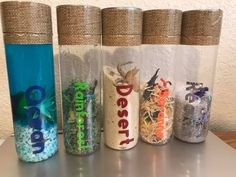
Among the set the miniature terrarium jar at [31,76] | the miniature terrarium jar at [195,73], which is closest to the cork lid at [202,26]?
the miniature terrarium jar at [195,73]

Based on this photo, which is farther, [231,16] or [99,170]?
[231,16]

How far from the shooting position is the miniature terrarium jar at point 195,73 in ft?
1.39

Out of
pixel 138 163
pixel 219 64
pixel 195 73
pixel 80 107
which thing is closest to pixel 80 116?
pixel 80 107

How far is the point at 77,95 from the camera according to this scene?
402mm

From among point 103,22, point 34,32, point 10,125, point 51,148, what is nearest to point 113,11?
→ point 103,22

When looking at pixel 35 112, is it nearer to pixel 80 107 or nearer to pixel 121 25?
pixel 80 107

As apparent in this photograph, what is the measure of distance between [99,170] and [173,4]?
38cm

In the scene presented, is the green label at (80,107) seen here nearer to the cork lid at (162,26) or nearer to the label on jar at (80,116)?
the label on jar at (80,116)

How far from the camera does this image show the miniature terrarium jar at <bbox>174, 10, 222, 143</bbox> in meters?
0.42

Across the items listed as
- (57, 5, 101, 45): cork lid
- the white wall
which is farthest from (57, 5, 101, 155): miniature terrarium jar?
the white wall

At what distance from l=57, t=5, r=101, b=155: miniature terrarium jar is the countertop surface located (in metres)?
0.03

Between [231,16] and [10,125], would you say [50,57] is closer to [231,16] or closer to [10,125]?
[10,125]

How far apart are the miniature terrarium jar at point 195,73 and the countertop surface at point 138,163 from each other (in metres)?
0.04

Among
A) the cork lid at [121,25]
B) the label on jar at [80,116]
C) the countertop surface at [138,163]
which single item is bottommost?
the countertop surface at [138,163]
